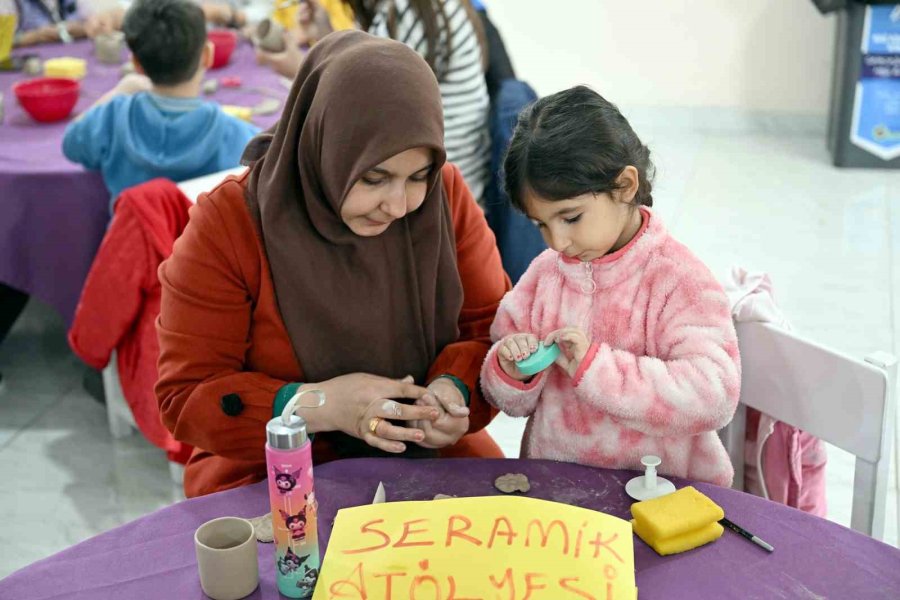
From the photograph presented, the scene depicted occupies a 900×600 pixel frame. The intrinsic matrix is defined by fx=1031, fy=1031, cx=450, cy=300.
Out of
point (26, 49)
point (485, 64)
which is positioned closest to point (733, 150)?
point (485, 64)

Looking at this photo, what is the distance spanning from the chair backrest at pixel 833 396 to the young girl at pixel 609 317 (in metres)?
0.15

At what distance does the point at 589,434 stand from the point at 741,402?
30cm

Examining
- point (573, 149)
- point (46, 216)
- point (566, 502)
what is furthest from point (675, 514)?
point (46, 216)

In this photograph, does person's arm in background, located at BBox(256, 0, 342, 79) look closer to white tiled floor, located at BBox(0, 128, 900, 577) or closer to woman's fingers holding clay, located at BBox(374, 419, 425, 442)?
white tiled floor, located at BBox(0, 128, 900, 577)

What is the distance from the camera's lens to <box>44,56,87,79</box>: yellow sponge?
3270 millimetres

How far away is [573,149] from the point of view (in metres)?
1.33

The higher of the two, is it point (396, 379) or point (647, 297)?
point (647, 297)

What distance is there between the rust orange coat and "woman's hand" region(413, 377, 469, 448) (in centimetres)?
7

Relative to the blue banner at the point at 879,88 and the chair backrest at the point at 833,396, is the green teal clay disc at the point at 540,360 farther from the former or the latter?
the blue banner at the point at 879,88

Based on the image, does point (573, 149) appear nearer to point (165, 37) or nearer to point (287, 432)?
point (287, 432)

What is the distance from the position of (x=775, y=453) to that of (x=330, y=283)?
0.75 m

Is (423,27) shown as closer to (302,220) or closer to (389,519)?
(302,220)

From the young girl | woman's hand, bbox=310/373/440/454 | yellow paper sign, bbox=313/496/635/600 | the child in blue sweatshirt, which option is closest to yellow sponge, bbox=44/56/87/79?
the child in blue sweatshirt

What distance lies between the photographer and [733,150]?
509 cm
